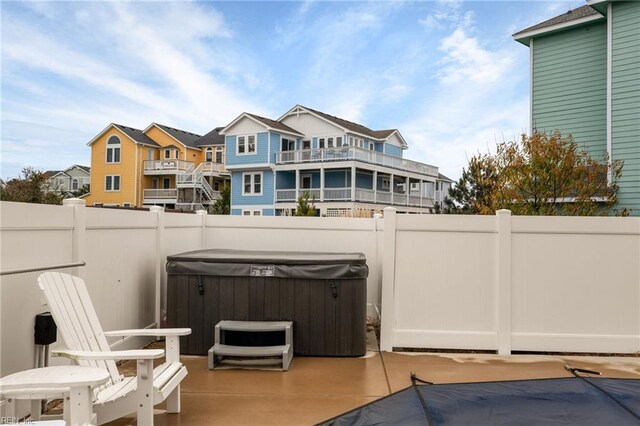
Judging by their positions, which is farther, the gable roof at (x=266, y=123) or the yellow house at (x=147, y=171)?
the yellow house at (x=147, y=171)

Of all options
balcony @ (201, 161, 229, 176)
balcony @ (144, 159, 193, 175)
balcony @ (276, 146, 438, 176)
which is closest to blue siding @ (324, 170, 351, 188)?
balcony @ (276, 146, 438, 176)

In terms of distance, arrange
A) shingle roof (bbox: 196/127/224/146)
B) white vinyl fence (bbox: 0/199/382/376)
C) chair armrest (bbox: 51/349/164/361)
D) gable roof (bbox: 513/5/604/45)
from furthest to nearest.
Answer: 1. shingle roof (bbox: 196/127/224/146)
2. gable roof (bbox: 513/5/604/45)
3. white vinyl fence (bbox: 0/199/382/376)
4. chair armrest (bbox: 51/349/164/361)

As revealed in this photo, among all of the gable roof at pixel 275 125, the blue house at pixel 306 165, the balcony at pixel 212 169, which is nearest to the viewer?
the blue house at pixel 306 165

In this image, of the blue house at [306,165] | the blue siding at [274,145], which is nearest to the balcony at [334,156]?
the blue house at [306,165]

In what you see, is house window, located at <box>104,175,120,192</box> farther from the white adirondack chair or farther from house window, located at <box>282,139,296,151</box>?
the white adirondack chair

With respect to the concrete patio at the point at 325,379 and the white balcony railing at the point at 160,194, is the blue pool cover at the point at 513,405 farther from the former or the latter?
the white balcony railing at the point at 160,194

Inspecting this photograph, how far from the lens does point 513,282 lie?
19.1 feet

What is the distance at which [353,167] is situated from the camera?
2909cm

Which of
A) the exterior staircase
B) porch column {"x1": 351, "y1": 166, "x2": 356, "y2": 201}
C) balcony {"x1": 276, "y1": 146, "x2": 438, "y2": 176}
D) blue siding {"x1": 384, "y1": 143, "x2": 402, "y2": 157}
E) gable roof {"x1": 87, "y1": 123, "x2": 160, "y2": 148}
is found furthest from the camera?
the exterior staircase

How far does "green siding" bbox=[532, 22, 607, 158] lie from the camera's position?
39.6ft

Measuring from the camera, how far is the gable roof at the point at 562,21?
1222 centimetres

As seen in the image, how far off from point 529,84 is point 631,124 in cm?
317

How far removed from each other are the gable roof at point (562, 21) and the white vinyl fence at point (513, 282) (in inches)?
344

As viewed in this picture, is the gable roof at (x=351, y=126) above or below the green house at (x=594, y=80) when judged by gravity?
above
